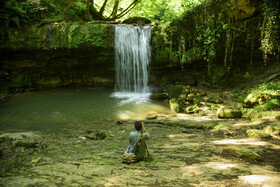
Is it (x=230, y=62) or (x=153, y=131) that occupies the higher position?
(x=230, y=62)

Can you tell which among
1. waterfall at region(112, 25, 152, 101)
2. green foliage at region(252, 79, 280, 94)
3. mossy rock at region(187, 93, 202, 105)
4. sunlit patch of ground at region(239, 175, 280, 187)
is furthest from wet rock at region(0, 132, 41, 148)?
green foliage at region(252, 79, 280, 94)

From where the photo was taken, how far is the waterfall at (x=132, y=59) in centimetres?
1186

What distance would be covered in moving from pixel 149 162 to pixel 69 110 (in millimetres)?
6052

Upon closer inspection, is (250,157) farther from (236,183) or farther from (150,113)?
(150,113)

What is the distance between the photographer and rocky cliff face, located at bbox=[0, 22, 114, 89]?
1108 centimetres

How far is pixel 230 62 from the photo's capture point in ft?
37.5

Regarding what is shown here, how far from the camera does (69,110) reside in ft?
29.1

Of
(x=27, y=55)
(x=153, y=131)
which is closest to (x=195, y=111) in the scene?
(x=153, y=131)

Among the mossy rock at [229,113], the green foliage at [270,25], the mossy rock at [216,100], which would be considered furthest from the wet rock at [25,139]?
the green foliage at [270,25]

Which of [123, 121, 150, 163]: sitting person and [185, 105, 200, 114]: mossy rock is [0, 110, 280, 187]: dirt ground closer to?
[123, 121, 150, 163]: sitting person

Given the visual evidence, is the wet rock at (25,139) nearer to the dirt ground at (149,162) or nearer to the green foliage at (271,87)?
the dirt ground at (149,162)

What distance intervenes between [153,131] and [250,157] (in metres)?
3.23

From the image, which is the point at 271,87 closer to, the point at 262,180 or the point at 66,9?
the point at 262,180

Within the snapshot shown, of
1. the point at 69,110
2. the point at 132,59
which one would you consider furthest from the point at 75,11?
the point at 69,110
